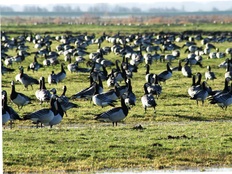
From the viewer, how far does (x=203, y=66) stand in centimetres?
3123

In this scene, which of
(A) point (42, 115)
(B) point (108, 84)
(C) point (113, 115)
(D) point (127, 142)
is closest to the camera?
(D) point (127, 142)

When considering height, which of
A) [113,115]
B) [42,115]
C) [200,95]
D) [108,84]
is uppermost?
[42,115]

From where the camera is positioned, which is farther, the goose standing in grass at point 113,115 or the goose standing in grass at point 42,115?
the goose standing in grass at point 113,115

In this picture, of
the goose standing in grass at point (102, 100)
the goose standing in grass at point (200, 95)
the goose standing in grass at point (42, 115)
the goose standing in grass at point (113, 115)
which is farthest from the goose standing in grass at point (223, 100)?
the goose standing in grass at point (42, 115)

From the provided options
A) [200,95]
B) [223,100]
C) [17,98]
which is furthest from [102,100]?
A: [223,100]

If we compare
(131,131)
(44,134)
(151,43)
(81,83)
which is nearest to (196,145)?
(131,131)

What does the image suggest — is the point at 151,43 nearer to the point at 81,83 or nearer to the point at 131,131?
the point at 81,83

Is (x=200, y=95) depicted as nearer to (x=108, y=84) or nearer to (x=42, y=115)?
(x=108, y=84)

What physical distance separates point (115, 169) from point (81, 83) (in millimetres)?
14028

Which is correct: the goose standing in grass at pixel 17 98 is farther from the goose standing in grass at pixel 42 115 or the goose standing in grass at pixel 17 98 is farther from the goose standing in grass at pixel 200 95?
the goose standing in grass at pixel 200 95

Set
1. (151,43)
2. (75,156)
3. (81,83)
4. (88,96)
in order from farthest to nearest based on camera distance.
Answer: (151,43), (81,83), (88,96), (75,156)

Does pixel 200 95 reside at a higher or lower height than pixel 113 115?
lower

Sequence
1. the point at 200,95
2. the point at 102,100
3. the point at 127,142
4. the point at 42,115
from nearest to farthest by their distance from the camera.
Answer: the point at 127,142 → the point at 42,115 → the point at 102,100 → the point at 200,95

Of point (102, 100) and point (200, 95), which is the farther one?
point (200, 95)
